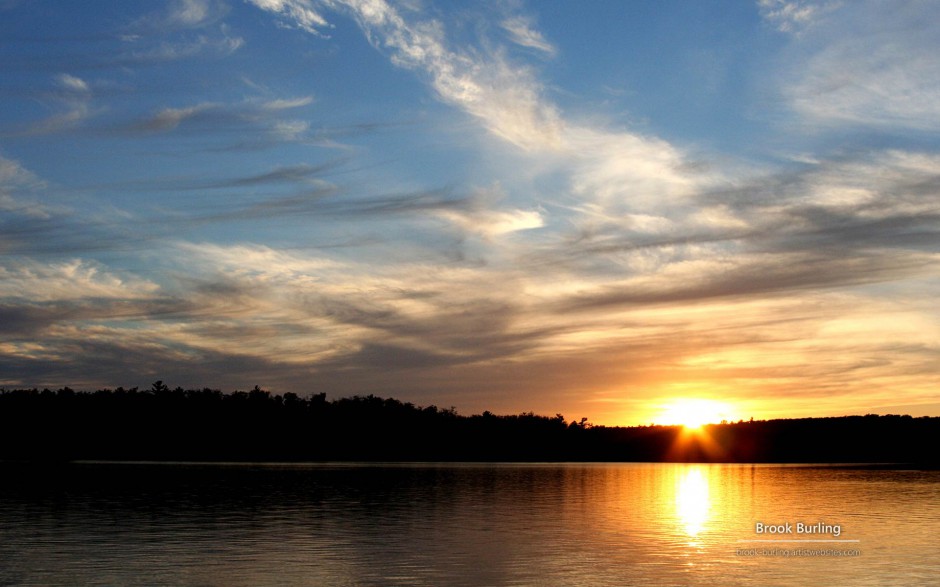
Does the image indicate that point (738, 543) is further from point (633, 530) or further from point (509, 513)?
point (509, 513)

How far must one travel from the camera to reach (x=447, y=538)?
183ft

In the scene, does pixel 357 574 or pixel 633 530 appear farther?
pixel 633 530

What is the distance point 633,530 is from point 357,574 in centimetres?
2789

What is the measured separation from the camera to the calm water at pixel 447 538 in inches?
1618

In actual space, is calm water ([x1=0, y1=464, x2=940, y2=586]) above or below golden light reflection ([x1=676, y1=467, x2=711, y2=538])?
below

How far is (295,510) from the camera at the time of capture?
7638 centimetres

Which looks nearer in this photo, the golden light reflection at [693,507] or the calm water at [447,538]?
the calm water at [447,538]

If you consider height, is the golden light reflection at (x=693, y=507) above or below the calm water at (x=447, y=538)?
above

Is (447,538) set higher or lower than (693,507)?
lower

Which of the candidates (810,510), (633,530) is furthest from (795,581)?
(810,510)

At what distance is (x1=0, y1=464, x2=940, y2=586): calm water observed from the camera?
4109 cm

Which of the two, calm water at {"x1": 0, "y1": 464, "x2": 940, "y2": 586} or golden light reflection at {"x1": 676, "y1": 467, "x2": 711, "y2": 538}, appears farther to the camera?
golden light reflection at {"x1": 676, "y1": 467, "x2": 711, "y2": 538}

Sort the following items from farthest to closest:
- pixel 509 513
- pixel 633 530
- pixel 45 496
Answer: pixel 45 496, pixel 509 513, pixel 633 530

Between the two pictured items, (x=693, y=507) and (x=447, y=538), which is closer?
(x=447, y=538)
